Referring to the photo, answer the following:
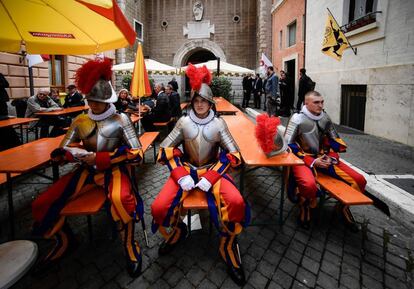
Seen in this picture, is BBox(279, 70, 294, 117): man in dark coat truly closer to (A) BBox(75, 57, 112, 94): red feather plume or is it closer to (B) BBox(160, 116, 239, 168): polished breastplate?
(B) BBox(160, 116, 239, 168): polished breastplate

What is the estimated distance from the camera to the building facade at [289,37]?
42.1 ft

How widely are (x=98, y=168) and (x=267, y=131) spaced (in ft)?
6.11

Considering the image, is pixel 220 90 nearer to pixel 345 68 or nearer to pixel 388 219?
pixel 345 68

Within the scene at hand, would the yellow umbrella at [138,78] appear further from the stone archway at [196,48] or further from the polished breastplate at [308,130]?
the stone archway at [196,48]

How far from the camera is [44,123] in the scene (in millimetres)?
7270

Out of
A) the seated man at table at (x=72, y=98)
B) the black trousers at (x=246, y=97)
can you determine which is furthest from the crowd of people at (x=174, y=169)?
the black trousers at (x=246, y=97)

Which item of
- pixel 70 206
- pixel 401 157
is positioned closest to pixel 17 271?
pixel 70 206

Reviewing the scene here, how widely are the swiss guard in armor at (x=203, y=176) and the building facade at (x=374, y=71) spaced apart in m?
5.52

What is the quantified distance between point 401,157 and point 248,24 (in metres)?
18.5

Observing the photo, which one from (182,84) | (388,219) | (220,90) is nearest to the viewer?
(388,219)

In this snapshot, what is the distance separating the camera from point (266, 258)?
2629 mm

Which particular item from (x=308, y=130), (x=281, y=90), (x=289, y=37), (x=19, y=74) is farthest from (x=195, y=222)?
(x=289, y=37)

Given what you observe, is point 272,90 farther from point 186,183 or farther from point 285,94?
point 186,183

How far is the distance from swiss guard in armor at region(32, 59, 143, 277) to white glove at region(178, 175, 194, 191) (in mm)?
482
